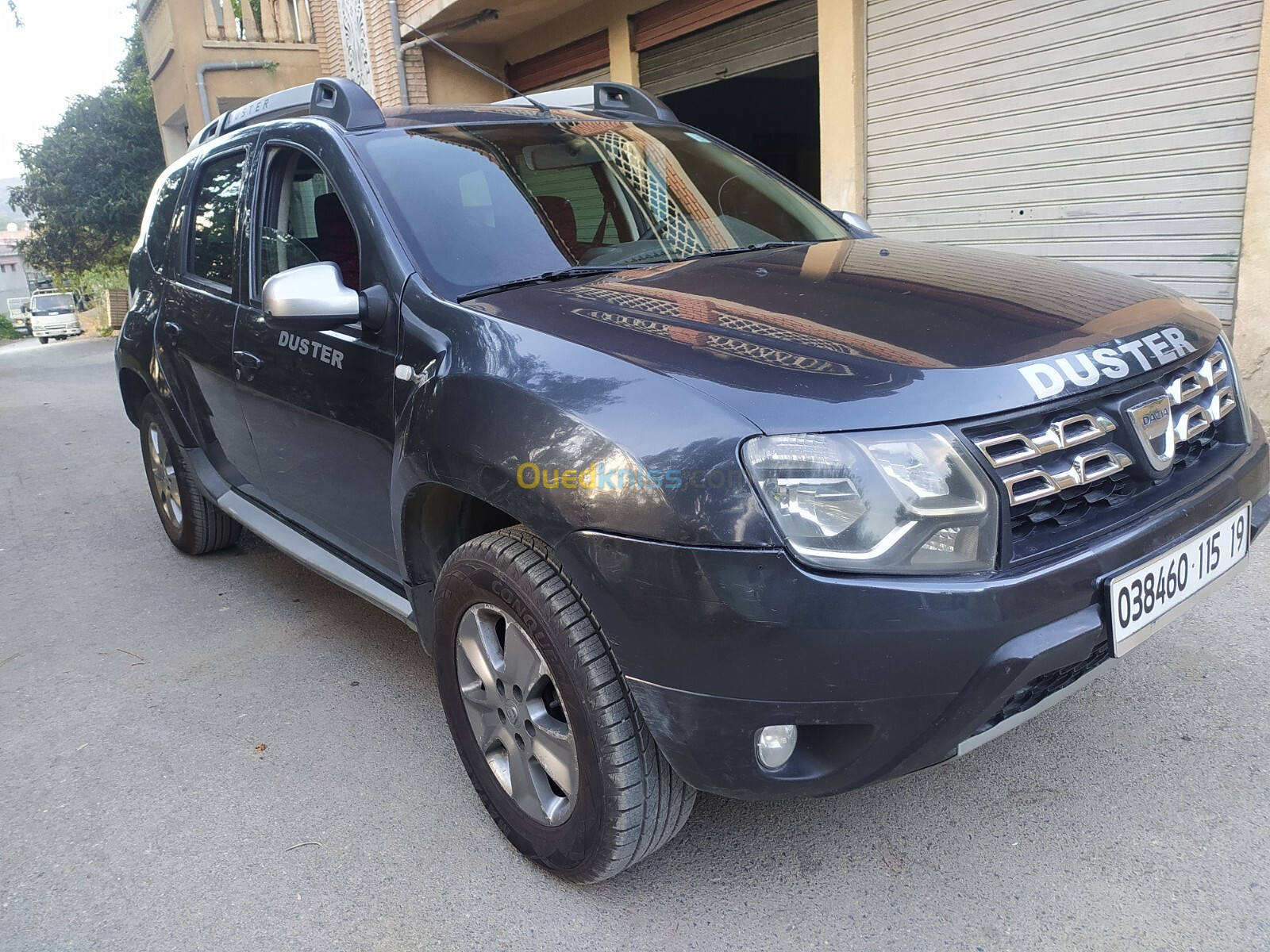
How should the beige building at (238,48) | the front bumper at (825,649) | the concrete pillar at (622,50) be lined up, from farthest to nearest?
the beige building at (238,48) → the concrete pillar at (622,50) → the front bumper at (825,649)

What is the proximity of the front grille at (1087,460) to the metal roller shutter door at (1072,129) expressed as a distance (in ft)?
12.8

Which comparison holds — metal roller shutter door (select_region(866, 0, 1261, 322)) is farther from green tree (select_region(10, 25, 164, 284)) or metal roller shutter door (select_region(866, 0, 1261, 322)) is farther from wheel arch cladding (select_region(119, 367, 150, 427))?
green tree (select_region(10, 25, 164, 284))

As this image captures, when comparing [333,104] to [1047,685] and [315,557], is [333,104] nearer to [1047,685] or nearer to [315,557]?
[315,557]

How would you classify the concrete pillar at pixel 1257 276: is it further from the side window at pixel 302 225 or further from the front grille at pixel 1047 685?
the side window at pixel 302 225

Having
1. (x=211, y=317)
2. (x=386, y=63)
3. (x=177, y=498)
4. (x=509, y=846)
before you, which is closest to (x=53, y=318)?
(x=386, y=63)

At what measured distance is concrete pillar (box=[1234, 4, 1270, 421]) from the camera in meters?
4.94

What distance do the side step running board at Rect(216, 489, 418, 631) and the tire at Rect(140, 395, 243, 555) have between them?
0.59m

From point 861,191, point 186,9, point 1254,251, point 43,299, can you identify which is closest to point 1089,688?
point 1254,251

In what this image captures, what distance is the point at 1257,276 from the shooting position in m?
5.10

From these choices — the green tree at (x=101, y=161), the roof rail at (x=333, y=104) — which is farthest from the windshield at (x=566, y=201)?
the green tree at (x=101, y=161)

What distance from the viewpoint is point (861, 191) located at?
765cm

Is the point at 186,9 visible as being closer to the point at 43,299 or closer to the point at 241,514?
the point at 241,514

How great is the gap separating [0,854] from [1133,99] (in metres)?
6.30

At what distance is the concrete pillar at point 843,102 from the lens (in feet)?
24.1
